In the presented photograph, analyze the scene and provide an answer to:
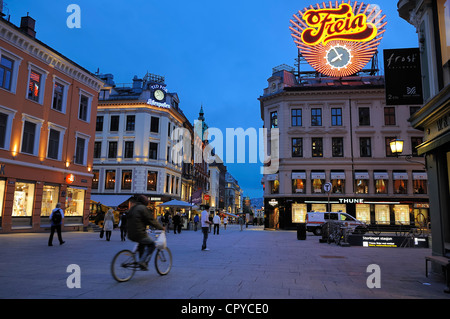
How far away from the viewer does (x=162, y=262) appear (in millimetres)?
8141

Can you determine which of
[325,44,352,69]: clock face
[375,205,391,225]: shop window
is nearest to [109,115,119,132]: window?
[325,44,352,69]: clock face

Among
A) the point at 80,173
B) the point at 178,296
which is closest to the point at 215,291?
the point at 178,296

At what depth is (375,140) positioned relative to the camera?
129ft

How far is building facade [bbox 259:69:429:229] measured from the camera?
1489 inches

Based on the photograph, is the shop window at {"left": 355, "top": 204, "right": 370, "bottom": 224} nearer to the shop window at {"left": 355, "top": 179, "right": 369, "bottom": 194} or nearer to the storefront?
the storefront

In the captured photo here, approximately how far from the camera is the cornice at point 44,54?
20.7 metres

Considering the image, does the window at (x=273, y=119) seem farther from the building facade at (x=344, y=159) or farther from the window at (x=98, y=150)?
the window at (x=98, y=150)

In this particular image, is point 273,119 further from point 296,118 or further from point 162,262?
point 162,262

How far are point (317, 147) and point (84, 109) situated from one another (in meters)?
25.4

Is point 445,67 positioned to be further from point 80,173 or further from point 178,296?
point 80,173

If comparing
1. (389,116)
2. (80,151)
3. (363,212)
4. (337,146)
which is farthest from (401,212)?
(80,151)

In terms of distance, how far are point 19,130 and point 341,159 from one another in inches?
1243

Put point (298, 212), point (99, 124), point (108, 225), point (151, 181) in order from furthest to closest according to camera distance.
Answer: point (99, 124), point (151, 181), point (298, 212), point (108, 225)

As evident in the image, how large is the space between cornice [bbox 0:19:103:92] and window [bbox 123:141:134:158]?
14686mm
